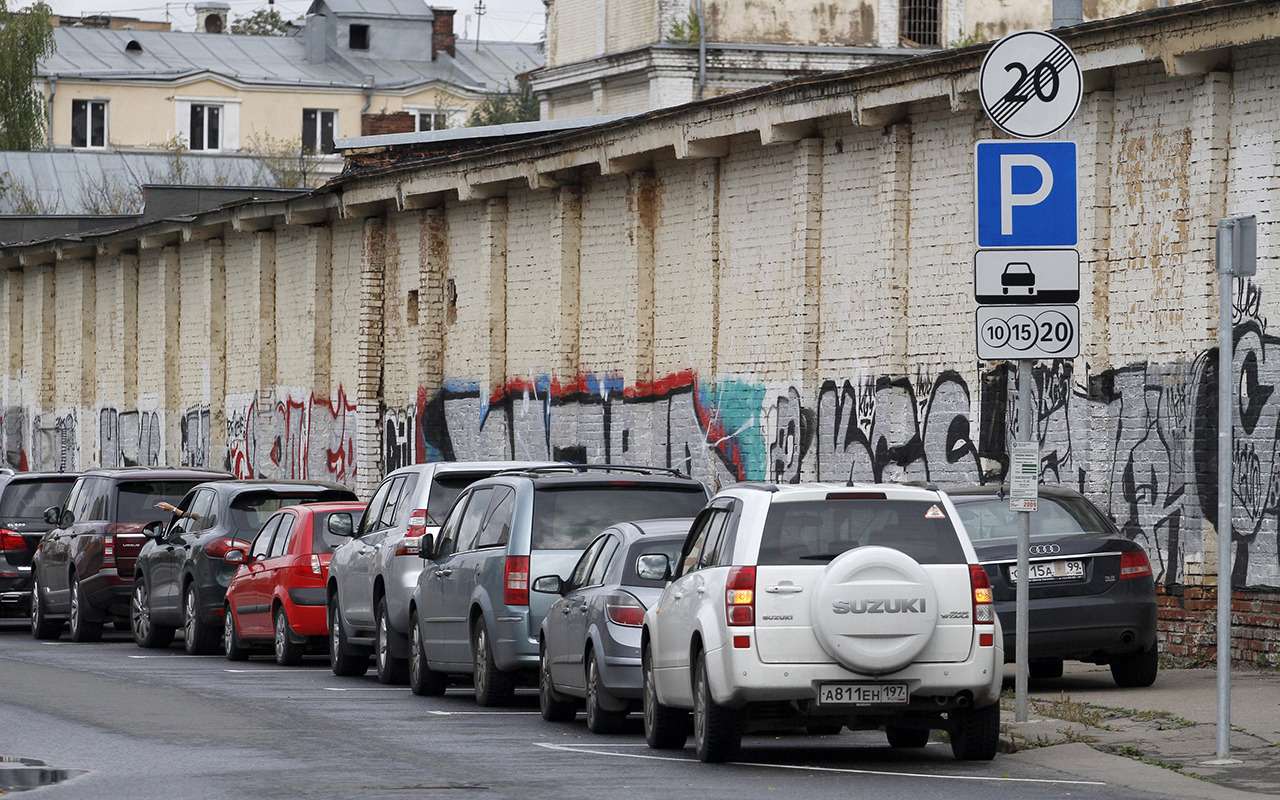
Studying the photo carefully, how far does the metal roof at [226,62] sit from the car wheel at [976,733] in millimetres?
95334

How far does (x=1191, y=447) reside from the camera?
19.2m

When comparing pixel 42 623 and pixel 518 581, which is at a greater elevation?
pixel 518 581

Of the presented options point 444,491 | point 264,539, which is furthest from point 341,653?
point 264,539

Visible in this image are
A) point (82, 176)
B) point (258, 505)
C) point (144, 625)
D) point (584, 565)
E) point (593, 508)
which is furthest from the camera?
point (82, 176)

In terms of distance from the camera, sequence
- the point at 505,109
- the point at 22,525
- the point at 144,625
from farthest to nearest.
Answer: the point at 505,109, the point at 22,525, the point at 144,625

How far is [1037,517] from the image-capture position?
17250 millimetres

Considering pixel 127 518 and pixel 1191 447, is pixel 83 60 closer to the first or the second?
pixel 127 518

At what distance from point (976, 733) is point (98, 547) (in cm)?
1493

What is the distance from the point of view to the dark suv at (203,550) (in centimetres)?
2403

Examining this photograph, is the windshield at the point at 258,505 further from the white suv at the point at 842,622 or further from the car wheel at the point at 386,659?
the white suv at the point at 842,622

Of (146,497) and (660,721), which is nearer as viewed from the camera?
(660,721)

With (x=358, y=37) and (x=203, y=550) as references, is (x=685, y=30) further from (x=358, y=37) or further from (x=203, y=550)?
(x=358, y=37)

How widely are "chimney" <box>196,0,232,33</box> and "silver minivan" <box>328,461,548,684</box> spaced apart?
10495cm

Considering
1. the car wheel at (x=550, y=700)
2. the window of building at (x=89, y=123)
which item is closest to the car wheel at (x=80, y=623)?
the car wheel at (x=550, y=700)
